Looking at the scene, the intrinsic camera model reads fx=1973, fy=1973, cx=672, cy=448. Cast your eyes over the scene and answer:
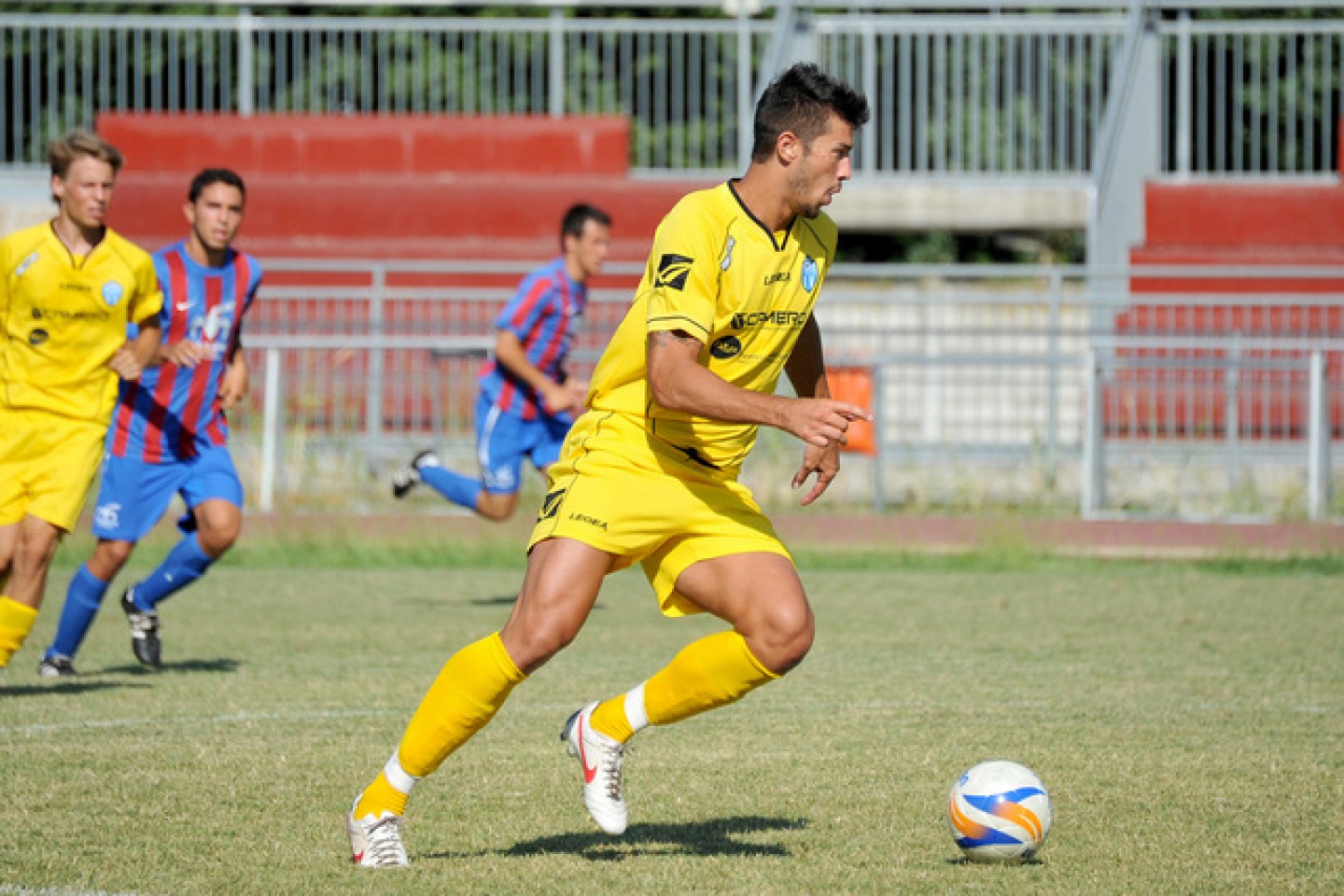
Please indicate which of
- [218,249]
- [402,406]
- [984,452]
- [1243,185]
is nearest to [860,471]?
[984,452]

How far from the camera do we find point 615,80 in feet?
80.9

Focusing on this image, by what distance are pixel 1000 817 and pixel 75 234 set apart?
5.08 metres

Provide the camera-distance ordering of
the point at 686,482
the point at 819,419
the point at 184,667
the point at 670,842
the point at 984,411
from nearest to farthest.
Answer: the point at 819,419 → the point at 686,482 → the point at 670,842 → the point at 184,667 → the point at 984,411

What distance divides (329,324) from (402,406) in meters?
1.79

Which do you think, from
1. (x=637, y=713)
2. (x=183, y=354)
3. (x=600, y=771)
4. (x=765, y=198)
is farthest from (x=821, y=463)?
(x=183, y=354)

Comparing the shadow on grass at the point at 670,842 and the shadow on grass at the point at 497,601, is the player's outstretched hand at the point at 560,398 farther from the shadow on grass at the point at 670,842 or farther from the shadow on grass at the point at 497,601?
the shadow on grass at the point at 670,842

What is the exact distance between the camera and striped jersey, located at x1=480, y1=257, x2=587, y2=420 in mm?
12164

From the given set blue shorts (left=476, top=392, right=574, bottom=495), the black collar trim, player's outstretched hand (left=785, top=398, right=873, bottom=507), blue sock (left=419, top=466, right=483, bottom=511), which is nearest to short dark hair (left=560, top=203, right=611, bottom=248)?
blue shorts (left=476, top=392, right=574, bottom=495)

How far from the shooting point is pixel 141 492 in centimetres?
909

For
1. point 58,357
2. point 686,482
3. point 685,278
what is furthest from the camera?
point 58,357

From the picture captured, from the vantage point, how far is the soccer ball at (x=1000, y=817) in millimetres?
5406

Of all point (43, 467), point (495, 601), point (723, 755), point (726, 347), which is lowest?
point (495, 601)

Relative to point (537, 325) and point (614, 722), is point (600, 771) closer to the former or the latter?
point (614, 722)

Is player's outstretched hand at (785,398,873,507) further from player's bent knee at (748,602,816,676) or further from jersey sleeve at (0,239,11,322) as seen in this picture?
jersey sleeve at (0,239,11,322)
